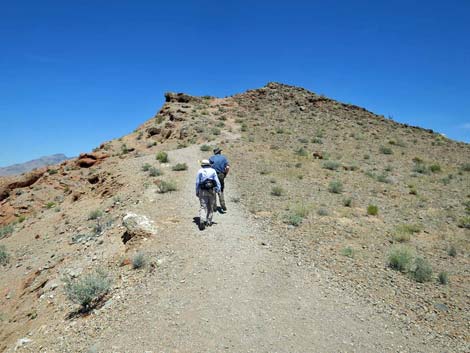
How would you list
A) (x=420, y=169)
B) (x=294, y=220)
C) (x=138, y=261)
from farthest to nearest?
1. (x=420, y=169)
2. (x=294, y=220)
3. (x=138, y=261)

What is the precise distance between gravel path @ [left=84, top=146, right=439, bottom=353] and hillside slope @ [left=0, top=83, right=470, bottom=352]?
0.04m

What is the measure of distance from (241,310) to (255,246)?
2.86 metres

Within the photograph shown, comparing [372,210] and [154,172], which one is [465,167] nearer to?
[372,210]

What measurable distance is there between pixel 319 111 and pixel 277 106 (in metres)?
4.41

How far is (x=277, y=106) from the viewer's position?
3606cm

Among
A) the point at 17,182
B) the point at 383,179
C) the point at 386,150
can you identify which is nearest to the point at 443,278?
the point at 383,179

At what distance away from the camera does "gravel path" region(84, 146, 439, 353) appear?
558cm

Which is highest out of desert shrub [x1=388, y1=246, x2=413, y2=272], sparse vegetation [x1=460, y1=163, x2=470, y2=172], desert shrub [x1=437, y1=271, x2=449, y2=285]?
sparse vegetation [x1=460, y1=163, x2=470, y2=172]

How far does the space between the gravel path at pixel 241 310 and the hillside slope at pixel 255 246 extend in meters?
0.04

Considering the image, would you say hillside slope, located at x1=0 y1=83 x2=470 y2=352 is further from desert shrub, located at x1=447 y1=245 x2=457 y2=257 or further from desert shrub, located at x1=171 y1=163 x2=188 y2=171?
desert shrub, located at x1=171 y1=163 x2=188 y2=171

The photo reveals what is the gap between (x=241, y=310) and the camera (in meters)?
6.27

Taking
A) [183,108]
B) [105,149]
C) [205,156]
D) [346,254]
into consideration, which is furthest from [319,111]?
[346,254]

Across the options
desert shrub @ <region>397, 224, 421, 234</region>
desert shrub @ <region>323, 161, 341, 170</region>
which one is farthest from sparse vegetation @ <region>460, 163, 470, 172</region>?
desert shrub @ <region>397, 224, 421, 234</region>

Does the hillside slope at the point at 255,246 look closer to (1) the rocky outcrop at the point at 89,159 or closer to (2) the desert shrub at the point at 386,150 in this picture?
(2) the desert shrub at the point at 386,150
